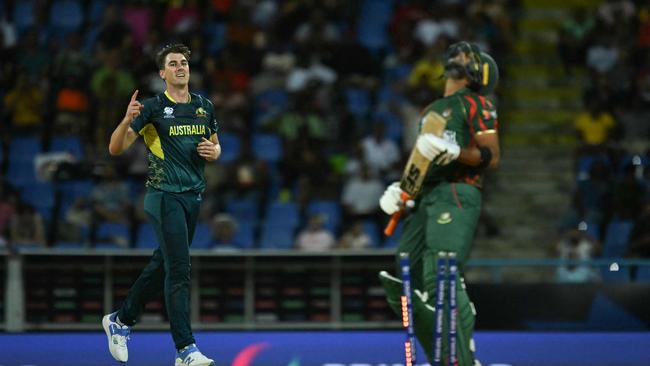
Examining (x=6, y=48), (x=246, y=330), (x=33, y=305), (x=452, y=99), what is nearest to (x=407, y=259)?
(x=452, y=99)

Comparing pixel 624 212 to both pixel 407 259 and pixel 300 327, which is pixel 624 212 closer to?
pixel 300 327

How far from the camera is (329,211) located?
14.9 meters

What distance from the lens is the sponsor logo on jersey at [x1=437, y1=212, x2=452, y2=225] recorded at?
26.1 feet

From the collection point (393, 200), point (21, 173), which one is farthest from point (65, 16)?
point (393, 200)

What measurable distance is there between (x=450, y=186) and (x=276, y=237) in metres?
6.73

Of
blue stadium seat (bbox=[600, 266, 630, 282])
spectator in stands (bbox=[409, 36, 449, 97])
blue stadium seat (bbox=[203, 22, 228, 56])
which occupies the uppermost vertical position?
blue stadium seat (bbox=[203, 22, 228, 56])

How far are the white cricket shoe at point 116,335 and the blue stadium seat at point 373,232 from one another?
18.8 feet

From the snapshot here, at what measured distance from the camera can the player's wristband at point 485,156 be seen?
7.91 m

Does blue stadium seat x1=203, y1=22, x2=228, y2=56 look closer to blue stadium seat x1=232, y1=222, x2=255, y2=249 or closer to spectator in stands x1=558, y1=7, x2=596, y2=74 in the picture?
blue stadium seat x1=232, y1=222, x2=255, y2=249

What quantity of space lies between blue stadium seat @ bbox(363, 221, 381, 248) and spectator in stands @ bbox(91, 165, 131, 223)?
2.74 metres

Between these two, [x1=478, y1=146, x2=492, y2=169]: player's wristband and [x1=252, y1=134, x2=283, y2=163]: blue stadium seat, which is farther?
[x1=252, y1=134, x2=283, y2=163]: blue stadium seat

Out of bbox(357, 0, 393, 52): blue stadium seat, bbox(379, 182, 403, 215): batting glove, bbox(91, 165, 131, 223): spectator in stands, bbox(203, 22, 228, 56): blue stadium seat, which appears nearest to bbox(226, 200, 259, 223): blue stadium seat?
bbox(91, 165, 131, 223): spectator in stands

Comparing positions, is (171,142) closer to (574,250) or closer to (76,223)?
(76,223)

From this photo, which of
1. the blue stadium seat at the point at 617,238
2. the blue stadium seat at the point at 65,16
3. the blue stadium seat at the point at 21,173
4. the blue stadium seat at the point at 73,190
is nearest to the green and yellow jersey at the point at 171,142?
the blue stadium seat at the point at 73,190
